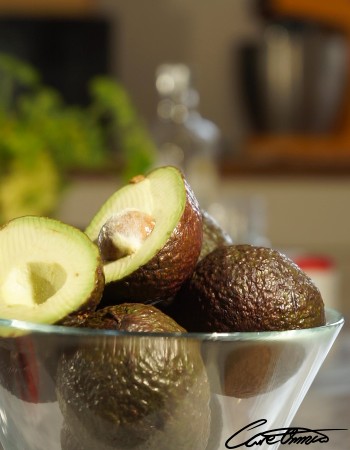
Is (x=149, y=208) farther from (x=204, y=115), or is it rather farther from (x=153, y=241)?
(x=204, y=115)

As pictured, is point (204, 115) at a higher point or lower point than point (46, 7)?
lower

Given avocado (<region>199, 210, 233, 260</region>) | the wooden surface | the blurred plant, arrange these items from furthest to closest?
the wooden surface, the blurred plant, avocado (<region>199, 210, 233, 260</region>)

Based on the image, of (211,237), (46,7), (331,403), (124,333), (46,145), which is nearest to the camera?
(124,333)

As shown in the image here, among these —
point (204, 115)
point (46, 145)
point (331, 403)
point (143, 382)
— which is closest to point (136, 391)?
point (143, 382)

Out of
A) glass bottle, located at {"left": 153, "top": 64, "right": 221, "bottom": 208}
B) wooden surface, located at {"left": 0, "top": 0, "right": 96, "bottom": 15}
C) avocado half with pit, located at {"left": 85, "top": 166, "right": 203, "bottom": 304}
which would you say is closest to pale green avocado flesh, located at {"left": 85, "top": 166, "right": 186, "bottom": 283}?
avocado half with pit, located at {"left": 85, "top": 166, "right": 203, "bottom": 304}

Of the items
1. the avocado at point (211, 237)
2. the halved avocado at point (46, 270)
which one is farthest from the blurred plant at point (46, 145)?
the halved avocado at point (46, 270)
